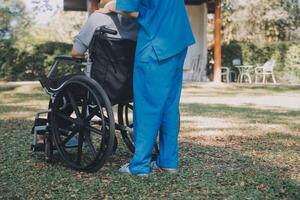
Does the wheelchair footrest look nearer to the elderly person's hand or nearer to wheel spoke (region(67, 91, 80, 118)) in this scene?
wheel spoke (region(67, 91, 80, 118))

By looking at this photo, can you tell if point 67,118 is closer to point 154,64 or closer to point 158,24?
point 154,64

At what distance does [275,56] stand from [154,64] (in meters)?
14.6

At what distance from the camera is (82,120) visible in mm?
3654

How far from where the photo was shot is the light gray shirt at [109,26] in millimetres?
3611

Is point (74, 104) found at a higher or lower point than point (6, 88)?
higher

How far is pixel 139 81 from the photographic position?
3504mm

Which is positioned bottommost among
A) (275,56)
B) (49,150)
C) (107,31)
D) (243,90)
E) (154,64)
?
(243,90)

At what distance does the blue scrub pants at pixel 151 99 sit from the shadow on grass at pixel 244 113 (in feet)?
10.7

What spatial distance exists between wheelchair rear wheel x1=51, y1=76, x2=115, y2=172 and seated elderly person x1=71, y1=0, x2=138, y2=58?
0.91 ft

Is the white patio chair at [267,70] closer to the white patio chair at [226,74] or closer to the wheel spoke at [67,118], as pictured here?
the white patio chair at [226,74]

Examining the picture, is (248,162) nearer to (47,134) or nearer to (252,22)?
(47,134)

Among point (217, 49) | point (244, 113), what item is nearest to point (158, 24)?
point (244, 113)

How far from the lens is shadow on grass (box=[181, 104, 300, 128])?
7.03 m

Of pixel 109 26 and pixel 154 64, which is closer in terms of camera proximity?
pixel 154 64
